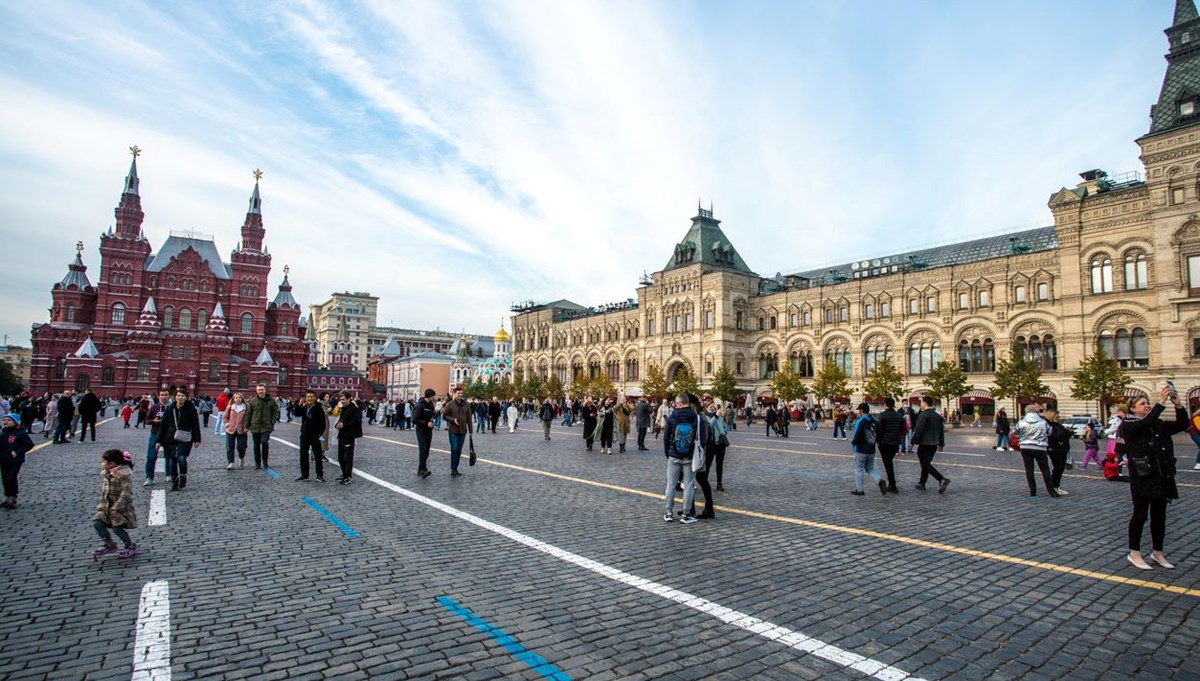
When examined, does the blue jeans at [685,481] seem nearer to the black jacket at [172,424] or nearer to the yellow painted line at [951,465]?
the black jacket at [172,424]

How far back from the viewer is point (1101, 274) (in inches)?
1636

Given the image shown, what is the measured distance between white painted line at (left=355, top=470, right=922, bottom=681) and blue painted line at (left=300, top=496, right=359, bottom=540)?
180 cm

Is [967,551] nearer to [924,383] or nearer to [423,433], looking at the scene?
[423,433]

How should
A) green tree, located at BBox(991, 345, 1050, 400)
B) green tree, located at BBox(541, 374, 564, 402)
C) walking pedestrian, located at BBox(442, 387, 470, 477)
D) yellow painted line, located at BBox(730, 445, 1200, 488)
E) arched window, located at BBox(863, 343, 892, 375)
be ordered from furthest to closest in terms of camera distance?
green tree, located at BBox(541, 374, 564, 402)
arched window, located at BBox(863, 343, 892, 375)
green tree, located at BBox(991, 345, 1050, 400)
yellow painted line, located at BBox(730, 445, 1200, 488)
walking pedestrian, located at BBox(442, 387, 470, 477)

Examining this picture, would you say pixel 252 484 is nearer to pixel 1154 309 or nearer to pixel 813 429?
pixel 813 429

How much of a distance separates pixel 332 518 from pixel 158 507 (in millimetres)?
3163

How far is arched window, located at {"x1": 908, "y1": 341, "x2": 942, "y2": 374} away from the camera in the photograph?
5018cm

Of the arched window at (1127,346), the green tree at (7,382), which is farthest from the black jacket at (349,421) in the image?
the green tree at (7,382)

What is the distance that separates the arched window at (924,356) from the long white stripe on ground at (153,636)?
5317 centimetres

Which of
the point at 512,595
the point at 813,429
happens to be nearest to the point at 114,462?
the point at 512,595

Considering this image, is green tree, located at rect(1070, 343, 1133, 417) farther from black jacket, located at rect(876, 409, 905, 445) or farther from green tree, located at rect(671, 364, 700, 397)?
black jacket, located at rect(876, 409, 905, 445)

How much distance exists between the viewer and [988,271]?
A: 4722cm

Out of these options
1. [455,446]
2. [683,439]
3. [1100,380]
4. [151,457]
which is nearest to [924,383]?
[1100,380]

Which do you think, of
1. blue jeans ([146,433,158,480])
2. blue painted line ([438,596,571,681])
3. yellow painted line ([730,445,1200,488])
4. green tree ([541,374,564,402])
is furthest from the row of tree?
blue painted line ([438,596,571,681])
